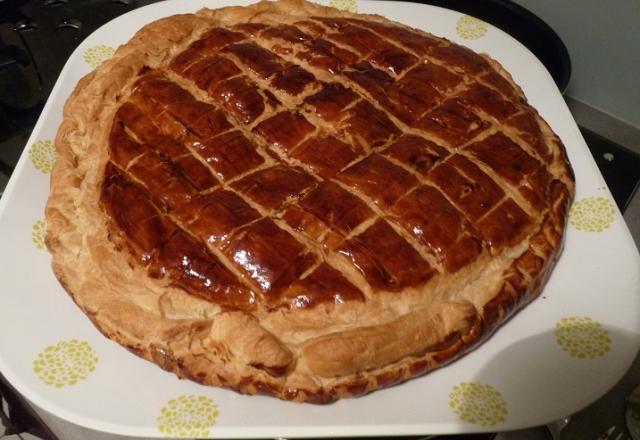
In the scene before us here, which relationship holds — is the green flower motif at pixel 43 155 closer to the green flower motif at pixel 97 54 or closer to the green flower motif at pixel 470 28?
the green flower motif at pixel 97 54

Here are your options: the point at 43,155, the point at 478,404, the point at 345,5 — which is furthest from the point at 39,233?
the point at 345,5

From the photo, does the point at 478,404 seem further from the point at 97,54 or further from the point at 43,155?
the point at 97,54

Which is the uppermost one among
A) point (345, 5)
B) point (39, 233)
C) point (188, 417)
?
point (345, 5)

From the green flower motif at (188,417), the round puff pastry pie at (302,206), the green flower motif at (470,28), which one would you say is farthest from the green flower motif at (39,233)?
the green flower motif at (470,28)

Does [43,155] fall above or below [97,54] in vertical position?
below

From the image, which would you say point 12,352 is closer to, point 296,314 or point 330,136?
point 296,314

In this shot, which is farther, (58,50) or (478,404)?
(58,50)

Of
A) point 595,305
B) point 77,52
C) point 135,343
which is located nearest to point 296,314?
point 135,343
